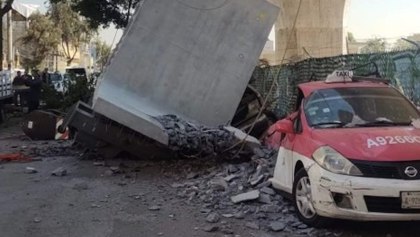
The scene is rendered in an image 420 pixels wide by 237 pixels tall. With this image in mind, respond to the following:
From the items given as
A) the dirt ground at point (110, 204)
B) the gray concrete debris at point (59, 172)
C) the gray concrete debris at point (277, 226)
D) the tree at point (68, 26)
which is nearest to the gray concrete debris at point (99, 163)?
the dirt ground at point (110, 204)

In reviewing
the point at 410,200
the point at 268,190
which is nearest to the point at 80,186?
the point at 268,190

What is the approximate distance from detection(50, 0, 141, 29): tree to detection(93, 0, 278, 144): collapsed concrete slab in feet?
47.1

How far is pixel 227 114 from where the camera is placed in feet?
42.7

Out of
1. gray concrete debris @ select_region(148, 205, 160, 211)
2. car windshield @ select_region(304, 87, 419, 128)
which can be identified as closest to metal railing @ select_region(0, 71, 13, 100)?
gray concrete debris @ select_region(148, 205, 160, 211)

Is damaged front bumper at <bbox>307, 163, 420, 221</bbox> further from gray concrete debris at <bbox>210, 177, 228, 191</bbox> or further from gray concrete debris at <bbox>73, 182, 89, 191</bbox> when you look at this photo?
gray concrete debris at <bbox>73, 182, 89, 191</bbox>

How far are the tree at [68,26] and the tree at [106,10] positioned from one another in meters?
36.5

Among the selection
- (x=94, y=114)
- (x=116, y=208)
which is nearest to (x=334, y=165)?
(x=116, y=208)

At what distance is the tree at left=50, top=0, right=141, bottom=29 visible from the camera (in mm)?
26781

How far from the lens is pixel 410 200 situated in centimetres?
588

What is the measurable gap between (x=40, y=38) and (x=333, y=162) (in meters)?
64.0

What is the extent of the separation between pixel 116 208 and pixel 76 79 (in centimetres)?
1606

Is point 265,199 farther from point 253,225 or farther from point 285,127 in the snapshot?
point 285,127

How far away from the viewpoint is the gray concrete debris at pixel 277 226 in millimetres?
6770

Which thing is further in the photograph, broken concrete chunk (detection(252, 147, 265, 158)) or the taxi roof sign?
broken concrete chunk (detection(252, 147, 265, 158))
